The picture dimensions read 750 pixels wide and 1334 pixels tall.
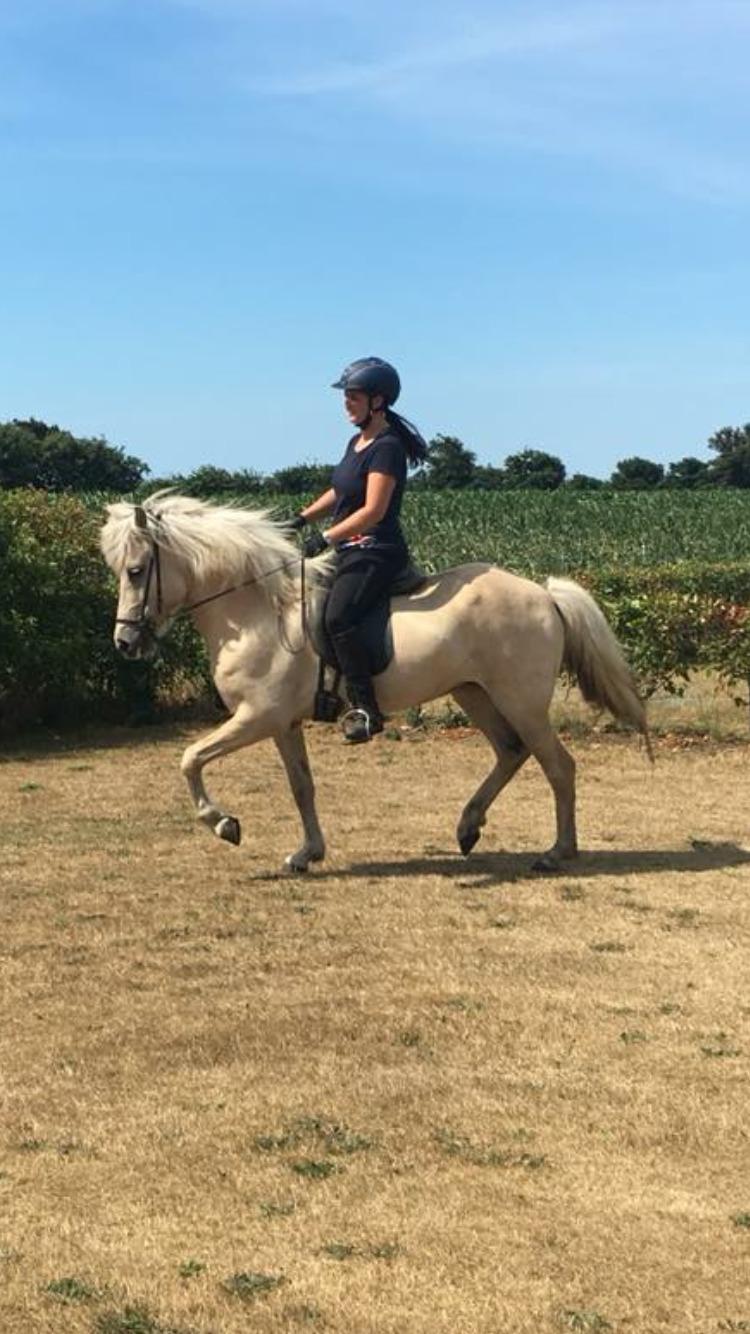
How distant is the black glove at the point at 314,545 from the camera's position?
8562 mm

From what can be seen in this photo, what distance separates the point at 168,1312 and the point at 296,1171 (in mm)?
841

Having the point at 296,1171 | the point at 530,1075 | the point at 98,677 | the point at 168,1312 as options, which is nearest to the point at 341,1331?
the point at 168,1312

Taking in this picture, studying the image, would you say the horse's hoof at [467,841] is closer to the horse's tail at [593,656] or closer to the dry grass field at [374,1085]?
the dry grass field at [374,1085]

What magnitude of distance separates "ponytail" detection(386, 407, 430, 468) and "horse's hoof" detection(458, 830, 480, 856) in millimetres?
2117

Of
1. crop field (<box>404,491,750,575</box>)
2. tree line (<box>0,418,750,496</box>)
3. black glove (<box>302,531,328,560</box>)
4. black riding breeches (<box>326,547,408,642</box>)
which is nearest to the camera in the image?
black riding breeches (<box>326,547,408,642</box>)

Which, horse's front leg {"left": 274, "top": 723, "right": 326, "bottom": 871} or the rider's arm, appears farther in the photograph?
horse's front leg {"left": 274, "top": 723, "right": 326, "bottom": 871}

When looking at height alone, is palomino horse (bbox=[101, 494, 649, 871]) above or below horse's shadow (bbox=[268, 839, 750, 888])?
above

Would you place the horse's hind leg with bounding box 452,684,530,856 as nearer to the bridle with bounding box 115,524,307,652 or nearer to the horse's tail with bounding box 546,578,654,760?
the horse's tail with bounding box 546,578,654,760

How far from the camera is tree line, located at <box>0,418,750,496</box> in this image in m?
53.2

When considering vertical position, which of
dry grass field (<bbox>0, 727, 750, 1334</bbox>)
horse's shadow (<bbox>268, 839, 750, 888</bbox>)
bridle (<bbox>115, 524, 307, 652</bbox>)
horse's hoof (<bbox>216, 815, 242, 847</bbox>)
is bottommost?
dry grass field (<bbox>0, 727, 750, 1334</bbox>)

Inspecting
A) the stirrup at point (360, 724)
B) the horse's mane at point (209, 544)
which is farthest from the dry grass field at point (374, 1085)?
the horse's mane at point (209, 544)

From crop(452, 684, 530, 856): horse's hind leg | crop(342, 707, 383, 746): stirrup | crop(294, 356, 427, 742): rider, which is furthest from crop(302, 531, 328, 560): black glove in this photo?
crop(452, 684, 530, 856): horse's hind leg

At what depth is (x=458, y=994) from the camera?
6.20m

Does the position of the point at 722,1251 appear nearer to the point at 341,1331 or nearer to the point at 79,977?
the point at 341,1331
